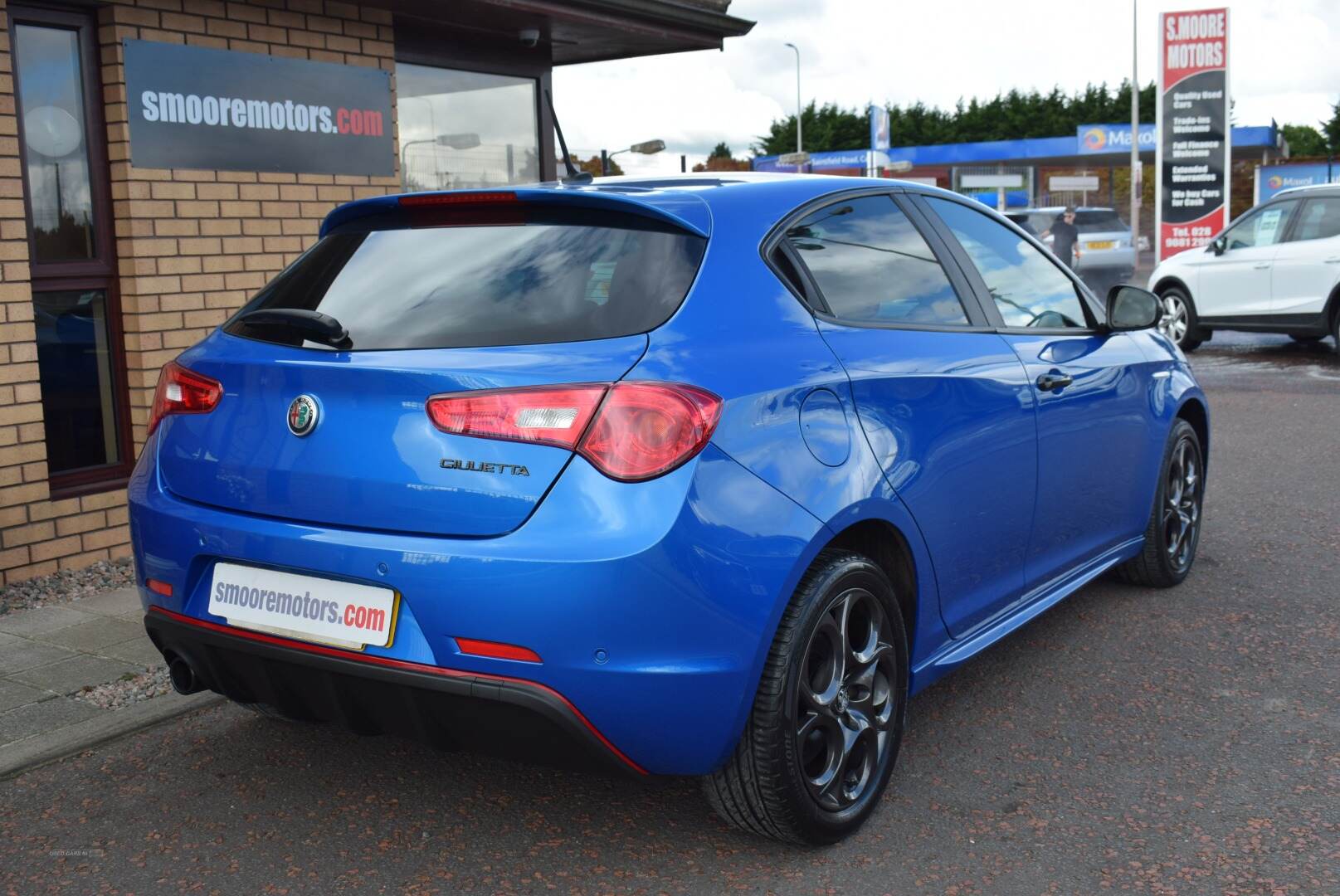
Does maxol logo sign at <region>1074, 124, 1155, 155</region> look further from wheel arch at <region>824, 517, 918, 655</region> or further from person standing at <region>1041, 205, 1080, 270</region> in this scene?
wheel arch at <region>824, 517, 918, 655</region>

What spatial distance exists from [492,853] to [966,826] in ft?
3.82

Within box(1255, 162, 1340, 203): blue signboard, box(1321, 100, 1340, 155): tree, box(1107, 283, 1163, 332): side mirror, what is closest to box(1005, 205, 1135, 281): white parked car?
box(1107, 283, 1163, 332): side mirror

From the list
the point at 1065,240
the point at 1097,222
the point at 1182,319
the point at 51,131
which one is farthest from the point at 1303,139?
the point at 51,131

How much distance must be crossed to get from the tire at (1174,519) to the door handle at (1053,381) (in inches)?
45.8

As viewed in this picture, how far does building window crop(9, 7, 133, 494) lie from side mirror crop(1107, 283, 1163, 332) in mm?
4473

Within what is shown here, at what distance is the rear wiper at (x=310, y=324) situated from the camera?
10.3 feet

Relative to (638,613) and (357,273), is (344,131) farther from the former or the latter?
(638,613)

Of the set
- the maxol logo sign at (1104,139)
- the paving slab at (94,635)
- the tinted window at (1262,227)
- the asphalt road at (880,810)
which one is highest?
the maxol logo sign at (1104,139)

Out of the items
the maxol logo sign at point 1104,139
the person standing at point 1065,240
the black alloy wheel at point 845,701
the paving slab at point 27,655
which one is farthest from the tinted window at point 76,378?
the maxol logo sign at point 1104,139

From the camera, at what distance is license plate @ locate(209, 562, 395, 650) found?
2889 millimetres

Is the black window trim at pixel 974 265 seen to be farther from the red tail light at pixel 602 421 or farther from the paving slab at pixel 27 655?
the paving slab at pixel 27 655

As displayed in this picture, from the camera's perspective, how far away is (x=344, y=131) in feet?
24.8

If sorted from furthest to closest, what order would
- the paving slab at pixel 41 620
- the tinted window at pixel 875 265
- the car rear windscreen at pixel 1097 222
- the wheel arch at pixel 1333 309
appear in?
the car rear windscreen at pixel 1097 222 → the wheel arch at pixel 1333 309 → the paving slab at pixel 41 620 → the tinted window at pixel 875 265

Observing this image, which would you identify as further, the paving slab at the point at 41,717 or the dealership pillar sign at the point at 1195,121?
the dealership pillar sign at the point at 1195,121
